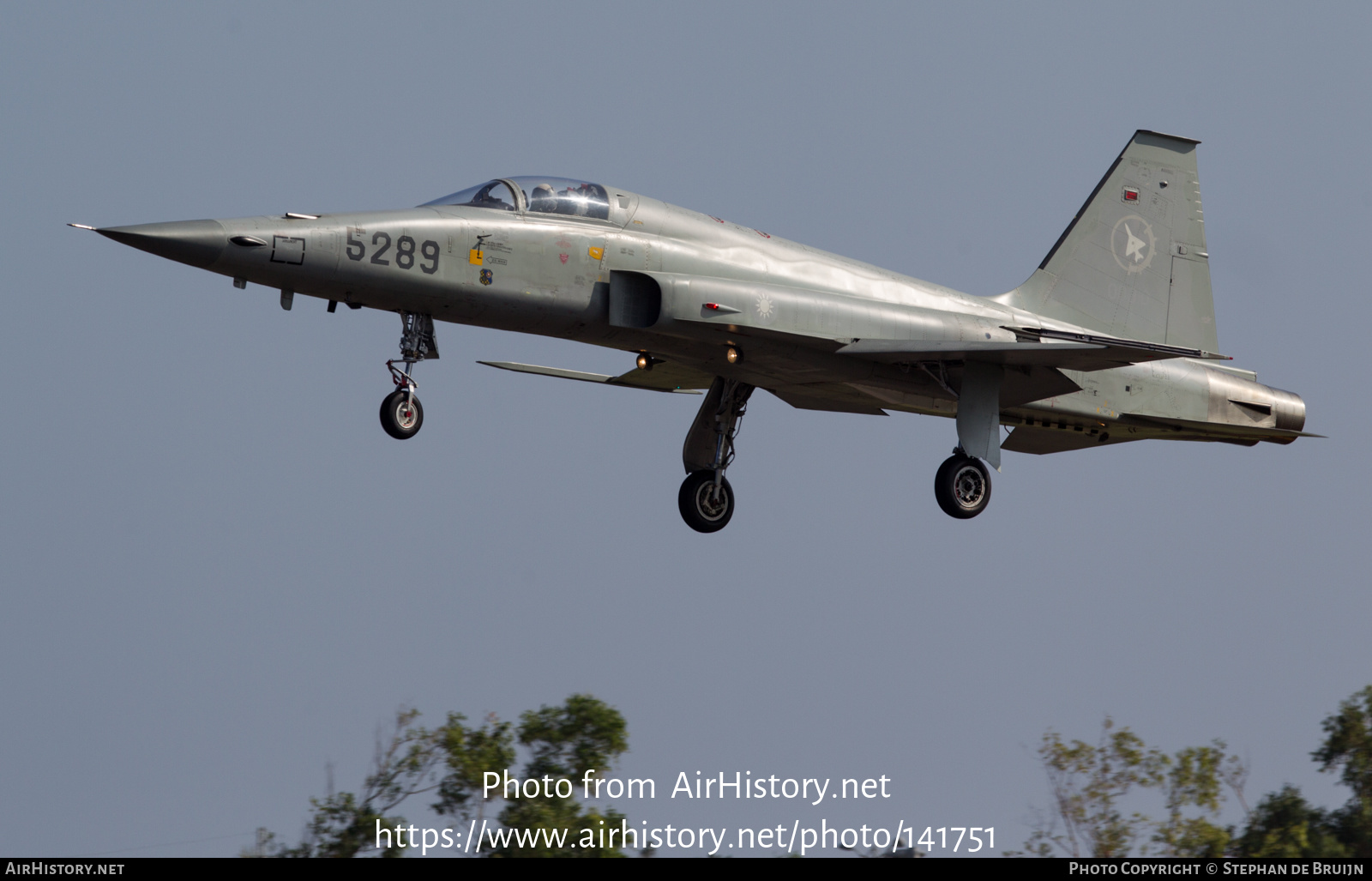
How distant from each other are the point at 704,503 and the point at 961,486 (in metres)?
3.50

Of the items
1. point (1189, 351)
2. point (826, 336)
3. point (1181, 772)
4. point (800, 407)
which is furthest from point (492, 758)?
point (1189, 351)

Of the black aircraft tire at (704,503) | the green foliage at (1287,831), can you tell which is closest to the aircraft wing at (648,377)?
the black aircraft tire at (704,503)

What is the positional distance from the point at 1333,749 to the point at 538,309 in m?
14.3

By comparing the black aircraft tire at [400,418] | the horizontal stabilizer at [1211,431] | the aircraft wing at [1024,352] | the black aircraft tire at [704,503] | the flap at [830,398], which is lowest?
the black aircraft tire at [704,503]

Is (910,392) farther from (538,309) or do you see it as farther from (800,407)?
(538,309)

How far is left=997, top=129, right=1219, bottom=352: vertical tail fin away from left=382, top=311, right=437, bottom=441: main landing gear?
884 centimetres

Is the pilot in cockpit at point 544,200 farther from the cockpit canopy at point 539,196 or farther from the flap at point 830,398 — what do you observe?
the flap at point 830,398

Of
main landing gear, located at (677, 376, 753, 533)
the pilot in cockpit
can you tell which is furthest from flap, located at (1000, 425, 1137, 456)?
the pilot in cockpit

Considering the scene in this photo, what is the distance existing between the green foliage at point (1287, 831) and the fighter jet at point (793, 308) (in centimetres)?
556

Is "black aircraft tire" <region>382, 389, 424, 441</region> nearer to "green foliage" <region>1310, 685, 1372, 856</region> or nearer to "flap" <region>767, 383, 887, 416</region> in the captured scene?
"flap" <region>767, 383, 887, 416</region>

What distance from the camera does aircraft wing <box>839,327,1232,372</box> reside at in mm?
17703

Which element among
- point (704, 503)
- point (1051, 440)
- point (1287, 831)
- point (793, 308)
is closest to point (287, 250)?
point (793, 308)

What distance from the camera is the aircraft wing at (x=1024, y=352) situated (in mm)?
17703

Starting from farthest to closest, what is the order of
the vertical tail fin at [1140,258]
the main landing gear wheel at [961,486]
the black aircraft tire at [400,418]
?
the vertical tail fin at [1140,258] → the main landing gear wheel at [961,486] → the black aircraft tire at [400,418]
